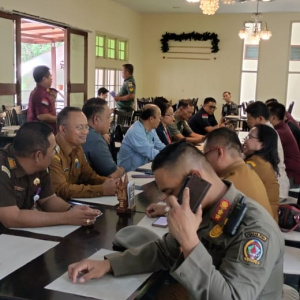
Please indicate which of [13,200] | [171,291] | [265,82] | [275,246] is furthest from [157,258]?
[265,82]

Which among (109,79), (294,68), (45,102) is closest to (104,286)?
(45,102)

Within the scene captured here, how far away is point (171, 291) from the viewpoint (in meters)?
1.62

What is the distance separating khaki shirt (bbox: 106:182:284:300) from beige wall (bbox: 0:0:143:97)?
221 inches

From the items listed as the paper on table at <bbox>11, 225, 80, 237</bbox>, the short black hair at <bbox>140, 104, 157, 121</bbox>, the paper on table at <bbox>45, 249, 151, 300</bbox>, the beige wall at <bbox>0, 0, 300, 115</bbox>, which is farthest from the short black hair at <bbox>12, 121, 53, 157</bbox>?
the beige wall at <bbox>0, 0, 300, 115</bbox>

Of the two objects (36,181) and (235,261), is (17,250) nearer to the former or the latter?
(36,181)

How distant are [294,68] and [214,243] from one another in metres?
10.4

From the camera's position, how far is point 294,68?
10.7 meters

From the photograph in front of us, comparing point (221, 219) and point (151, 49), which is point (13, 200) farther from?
point (151, 49)

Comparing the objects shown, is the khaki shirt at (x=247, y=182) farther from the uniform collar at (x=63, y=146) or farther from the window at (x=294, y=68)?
Result: the window at (x=294, y=68)

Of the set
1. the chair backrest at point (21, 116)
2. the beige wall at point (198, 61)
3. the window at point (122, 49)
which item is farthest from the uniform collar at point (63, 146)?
the window at point (122, 49)

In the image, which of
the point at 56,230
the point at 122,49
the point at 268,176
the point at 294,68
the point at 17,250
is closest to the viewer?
the point at 17,250

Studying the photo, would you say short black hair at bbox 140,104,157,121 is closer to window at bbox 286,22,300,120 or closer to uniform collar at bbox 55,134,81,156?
uniform collar at bbox 55,134,81,156

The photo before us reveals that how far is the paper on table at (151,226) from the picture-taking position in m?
1.90

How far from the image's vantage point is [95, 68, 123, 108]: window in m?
9.26
